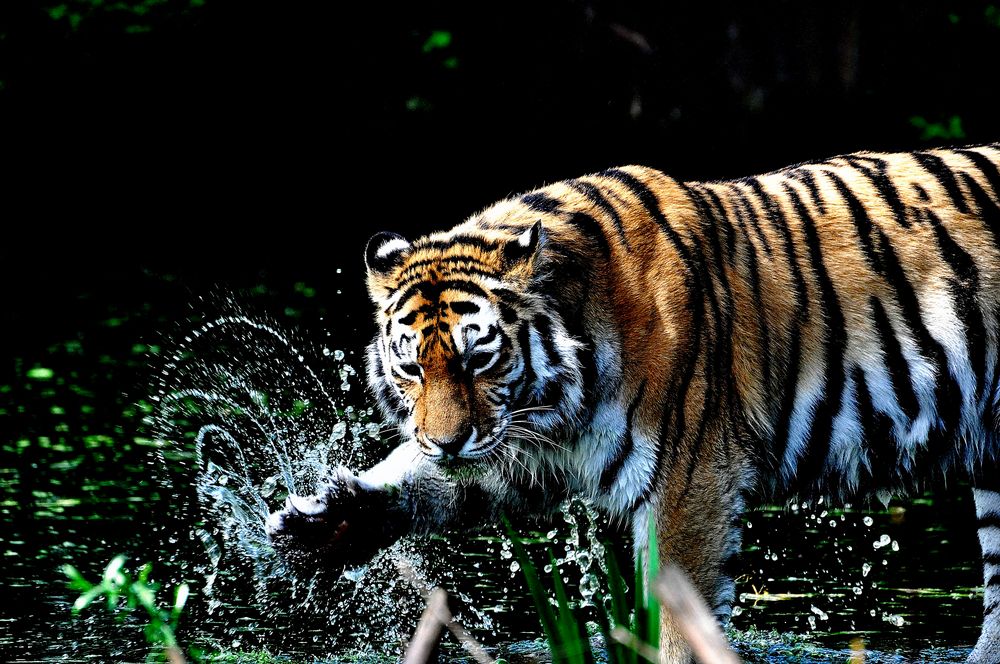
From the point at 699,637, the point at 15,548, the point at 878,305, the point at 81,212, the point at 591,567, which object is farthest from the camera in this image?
the point at 81,212

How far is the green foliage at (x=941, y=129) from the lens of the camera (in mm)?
11961

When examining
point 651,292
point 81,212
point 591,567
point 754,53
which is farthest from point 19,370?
point 754,53

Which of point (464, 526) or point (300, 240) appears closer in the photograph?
point (464, 526)

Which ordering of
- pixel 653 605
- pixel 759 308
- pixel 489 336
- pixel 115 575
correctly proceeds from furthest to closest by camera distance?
1. pixel 759 308
2. pixel 489 336
3. pixel 653 605
4. pixel 115 575

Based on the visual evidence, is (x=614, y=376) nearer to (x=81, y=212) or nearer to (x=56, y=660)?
(x=56, y=660)

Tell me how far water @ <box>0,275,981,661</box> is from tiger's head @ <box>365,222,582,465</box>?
34 centimetres

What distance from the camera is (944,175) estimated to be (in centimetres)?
375

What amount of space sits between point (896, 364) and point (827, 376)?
0.58ft

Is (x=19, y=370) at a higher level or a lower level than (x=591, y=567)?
lower

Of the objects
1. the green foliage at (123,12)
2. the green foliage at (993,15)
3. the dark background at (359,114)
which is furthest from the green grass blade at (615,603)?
the green foliage at (123,12)

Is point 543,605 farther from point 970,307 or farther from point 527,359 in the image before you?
point 970,307

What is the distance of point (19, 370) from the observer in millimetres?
7855

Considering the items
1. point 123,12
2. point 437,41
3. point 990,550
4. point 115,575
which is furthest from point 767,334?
point 123,12

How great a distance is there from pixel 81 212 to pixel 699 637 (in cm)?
1360
